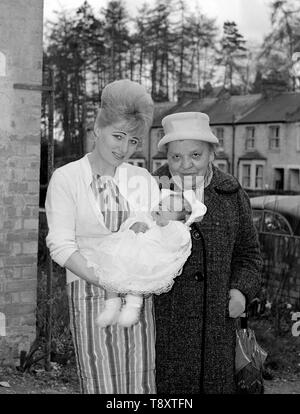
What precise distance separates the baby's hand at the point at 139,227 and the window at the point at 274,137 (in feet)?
69.7

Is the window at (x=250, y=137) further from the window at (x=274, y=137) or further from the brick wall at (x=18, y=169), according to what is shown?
the brick wall at (x=18, y=169)

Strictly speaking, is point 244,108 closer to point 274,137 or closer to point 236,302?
point 274,137

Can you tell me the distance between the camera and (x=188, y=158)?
2.42 meters

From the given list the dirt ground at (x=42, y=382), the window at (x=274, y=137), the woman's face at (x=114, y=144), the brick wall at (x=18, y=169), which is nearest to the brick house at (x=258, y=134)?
the window at (x=274, y=137)

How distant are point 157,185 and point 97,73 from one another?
17.3 m

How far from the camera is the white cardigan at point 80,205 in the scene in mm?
2135

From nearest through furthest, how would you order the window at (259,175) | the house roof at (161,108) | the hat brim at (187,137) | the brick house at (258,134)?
the hat brim at (187,137) < the house roof at (161,108) < the brick house at (258,134) < the window at (259,175)

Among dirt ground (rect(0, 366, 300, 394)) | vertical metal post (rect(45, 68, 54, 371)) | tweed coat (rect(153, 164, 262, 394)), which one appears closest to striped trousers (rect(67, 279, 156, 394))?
tweed coat (rect(153, 164, 262, 394))

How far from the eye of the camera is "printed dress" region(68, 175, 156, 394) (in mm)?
2184

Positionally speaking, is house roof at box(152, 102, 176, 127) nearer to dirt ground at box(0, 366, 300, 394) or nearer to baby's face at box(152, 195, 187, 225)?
dirt ground at box(0, 366, 300, 394)

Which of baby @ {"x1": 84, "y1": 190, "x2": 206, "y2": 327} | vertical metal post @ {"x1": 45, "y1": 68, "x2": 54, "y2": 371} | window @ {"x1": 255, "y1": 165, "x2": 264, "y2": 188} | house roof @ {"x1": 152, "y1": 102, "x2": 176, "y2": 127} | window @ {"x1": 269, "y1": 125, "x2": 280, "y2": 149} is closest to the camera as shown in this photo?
baby @ {"x1": 84, "y1": 190, "x2": 206, "y2": 327}

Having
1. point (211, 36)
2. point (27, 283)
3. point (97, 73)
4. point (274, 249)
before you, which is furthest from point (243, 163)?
point (27, 283)

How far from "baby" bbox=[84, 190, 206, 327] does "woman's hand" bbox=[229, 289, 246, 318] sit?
0.35 metres
